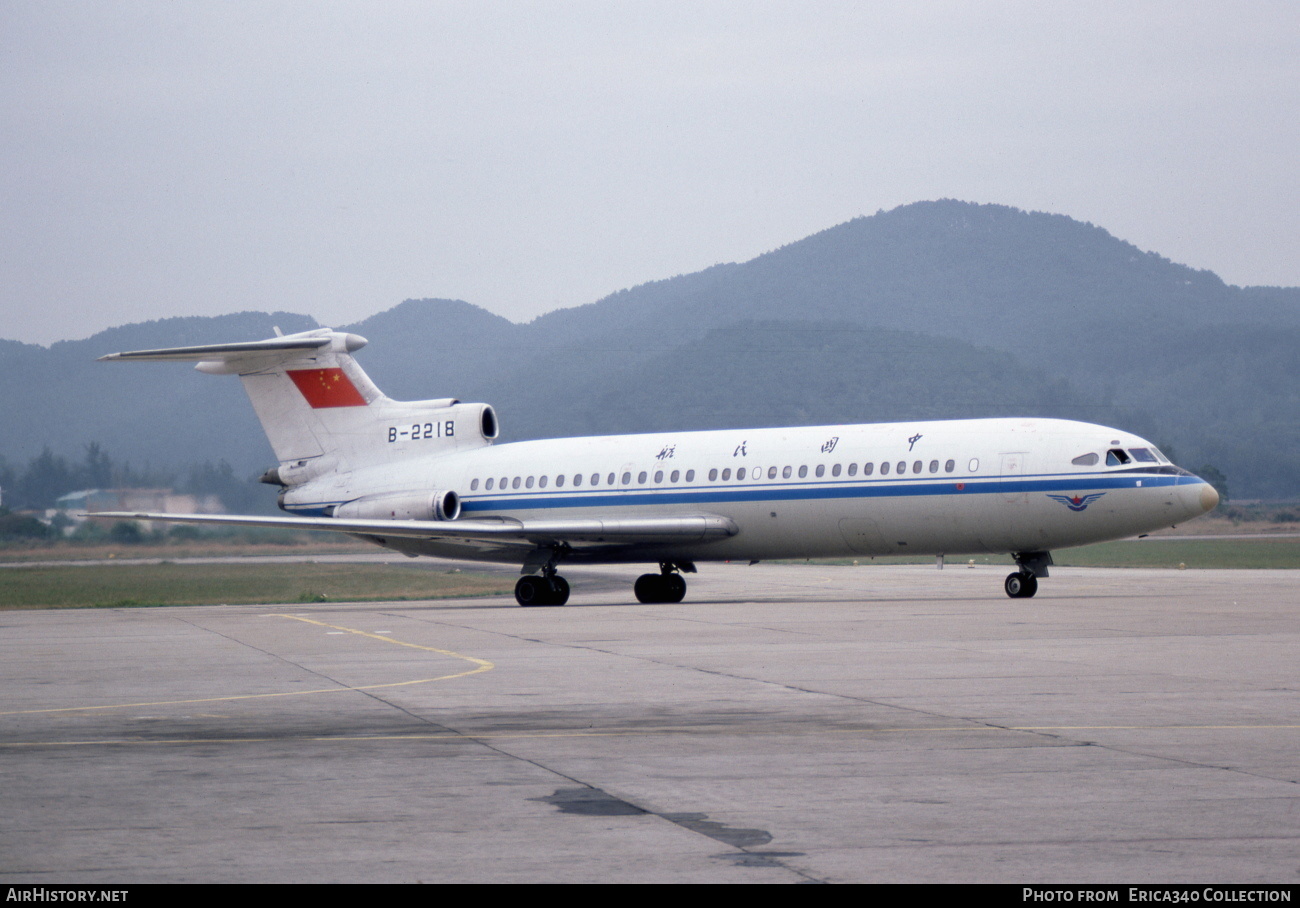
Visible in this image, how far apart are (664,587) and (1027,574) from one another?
8.15m

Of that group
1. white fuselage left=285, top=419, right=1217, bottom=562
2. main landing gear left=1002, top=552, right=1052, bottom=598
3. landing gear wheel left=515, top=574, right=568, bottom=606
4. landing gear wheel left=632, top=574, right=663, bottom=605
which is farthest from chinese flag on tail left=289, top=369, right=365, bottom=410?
main landing gear left=1002, top=552, right=1052, bottom=598

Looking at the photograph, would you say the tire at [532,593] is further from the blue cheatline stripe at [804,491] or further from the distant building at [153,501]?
the distant building at [153,501]

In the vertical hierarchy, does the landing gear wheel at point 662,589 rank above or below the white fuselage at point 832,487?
below

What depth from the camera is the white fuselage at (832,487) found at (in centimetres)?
2867

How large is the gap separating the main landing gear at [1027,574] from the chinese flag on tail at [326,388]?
16.1 metres

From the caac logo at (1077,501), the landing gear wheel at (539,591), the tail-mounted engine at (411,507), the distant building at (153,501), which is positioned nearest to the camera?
the caac logo at (1077,501)

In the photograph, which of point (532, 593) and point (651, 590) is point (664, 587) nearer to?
point (651, 590)

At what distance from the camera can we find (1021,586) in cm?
2969

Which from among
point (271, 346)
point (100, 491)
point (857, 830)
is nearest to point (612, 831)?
point (857, 830)

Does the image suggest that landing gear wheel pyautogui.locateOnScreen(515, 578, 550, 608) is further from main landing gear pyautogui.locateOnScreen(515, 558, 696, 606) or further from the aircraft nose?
the aircraft nose

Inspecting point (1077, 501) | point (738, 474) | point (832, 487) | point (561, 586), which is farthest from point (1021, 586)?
point (561, 586)

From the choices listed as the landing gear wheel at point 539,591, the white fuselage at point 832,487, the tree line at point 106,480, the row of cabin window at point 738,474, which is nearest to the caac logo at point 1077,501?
the white fuselage at point 832,487

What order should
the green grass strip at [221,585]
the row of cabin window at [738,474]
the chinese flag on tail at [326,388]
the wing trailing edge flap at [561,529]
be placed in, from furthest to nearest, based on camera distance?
1. the green grass strip at [221,585]
2. the chinese flag on tail at [326,388]
3. the wing trailing edge flap at [561,529]
4. the row of cabin window at [738,474]

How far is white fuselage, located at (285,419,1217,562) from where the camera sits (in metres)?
28.7
